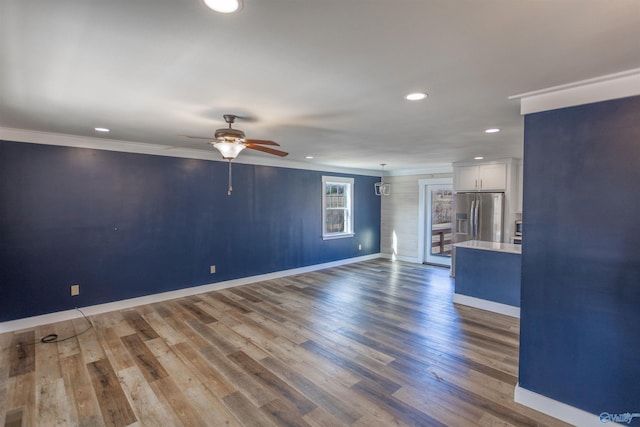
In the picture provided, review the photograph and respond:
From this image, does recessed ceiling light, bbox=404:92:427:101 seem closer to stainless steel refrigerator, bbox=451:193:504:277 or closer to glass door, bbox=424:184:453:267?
stainless steel refrigerator, bbox=451:193:504:277

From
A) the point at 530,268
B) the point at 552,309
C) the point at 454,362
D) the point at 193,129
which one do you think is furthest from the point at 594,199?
the point at 193,129

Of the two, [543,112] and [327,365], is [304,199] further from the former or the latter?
[543,112]

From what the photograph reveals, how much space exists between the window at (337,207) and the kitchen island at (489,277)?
10.3 feet

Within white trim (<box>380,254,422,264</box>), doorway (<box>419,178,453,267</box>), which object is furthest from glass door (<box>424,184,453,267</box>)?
white trim (<box>380,254,422,264</box>)

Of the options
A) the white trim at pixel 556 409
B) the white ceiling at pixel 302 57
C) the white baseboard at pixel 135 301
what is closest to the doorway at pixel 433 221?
the white baseboard at pixel 135 301

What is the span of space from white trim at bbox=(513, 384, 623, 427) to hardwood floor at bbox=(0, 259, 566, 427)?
0.06 metres

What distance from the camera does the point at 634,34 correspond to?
138 cm

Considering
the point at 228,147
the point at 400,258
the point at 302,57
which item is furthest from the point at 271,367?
the point at 400,258

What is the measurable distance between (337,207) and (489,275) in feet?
12.4

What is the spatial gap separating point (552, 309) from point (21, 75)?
3.93 meters

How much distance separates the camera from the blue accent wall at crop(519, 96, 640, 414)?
1877 mm

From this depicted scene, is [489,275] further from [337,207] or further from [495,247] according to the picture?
[337,207]

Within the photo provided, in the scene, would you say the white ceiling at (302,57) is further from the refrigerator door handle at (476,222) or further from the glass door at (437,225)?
the glass door at (437,225)

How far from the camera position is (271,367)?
9.07ft
